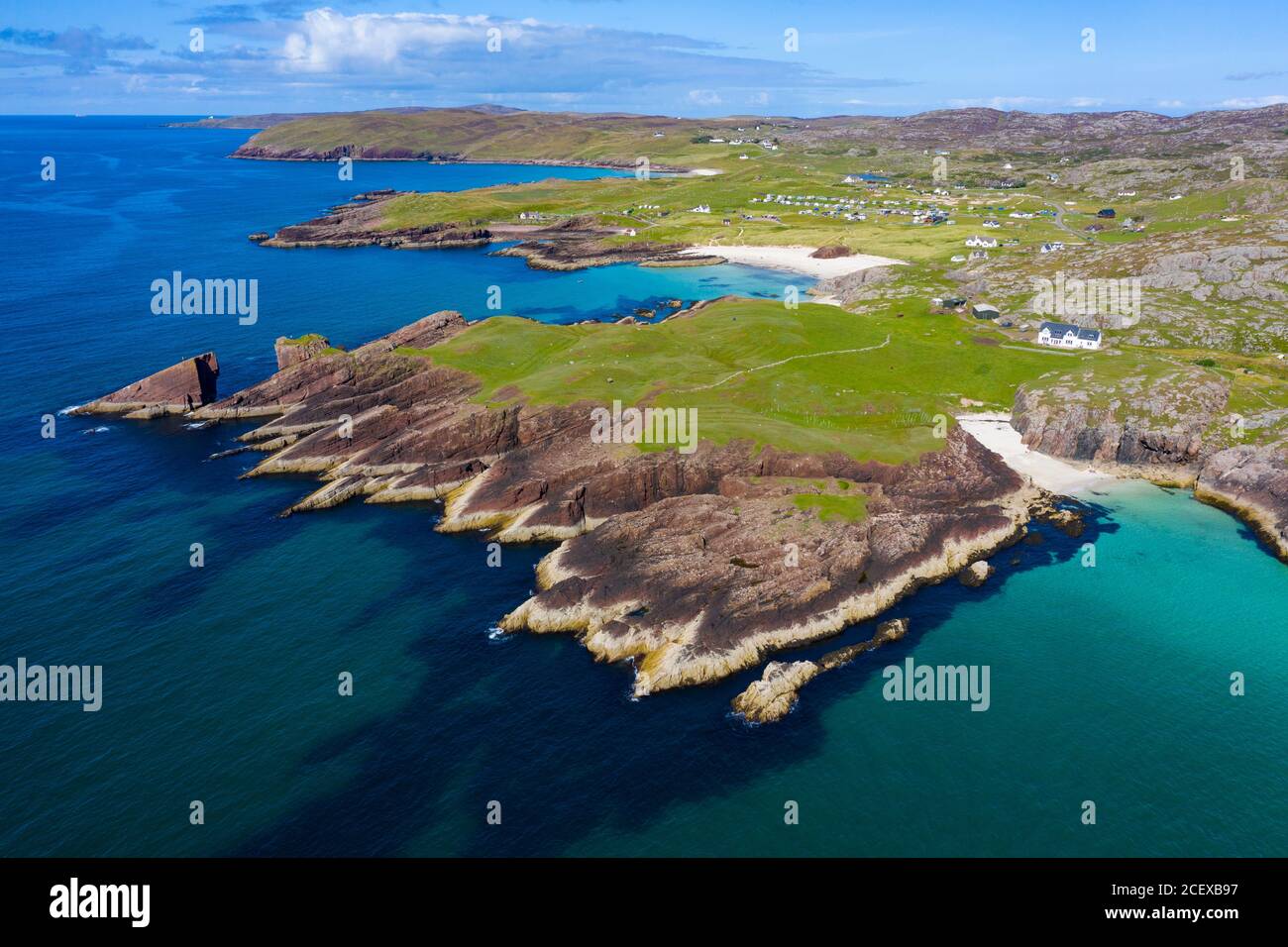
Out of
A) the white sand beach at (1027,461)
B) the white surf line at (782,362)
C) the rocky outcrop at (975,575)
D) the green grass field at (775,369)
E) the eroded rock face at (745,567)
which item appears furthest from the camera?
the white surf line at (782,362)

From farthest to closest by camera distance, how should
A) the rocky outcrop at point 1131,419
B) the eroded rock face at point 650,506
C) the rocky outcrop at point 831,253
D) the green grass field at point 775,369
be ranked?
the rocky outcrop at point 831,253, the rocky outcrop at point 1131,419, the green grass field at point 775,369, the eroded rock face at point 650,506

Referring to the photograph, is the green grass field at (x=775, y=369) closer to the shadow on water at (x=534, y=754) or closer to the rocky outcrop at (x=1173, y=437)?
the rocky outcrop at (x=1173, y=437)

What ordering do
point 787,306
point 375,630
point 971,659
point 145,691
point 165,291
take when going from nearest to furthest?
point 145,691 → point 971,659 → point 375,630 → point 787,306 → point 165,291

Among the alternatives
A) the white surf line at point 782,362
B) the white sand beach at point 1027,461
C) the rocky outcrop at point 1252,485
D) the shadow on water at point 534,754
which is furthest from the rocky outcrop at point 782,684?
the rocky outcrop at point 1252,485

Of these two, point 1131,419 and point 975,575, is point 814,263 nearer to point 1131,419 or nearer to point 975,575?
point 1131,419

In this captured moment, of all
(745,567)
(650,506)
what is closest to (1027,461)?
(745,567)
